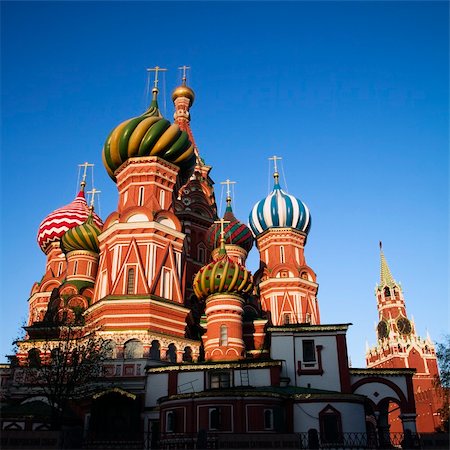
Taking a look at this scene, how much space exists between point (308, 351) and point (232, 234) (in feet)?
50.5

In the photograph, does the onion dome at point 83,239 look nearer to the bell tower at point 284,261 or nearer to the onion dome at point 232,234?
the onion dome at point 232,234

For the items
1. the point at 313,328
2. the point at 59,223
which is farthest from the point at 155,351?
the point at 59,223

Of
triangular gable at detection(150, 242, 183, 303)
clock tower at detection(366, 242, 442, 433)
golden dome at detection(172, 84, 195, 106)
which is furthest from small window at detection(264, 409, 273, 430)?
clock tower at detection(366, 242, 442, 433)

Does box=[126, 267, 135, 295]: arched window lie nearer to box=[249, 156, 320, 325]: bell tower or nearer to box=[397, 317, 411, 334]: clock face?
box=[249, 156, 320, 325]: bell tower

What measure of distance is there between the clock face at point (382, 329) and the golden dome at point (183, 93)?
47.0 m

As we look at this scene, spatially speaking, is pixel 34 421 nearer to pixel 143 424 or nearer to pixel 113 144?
pixel 143 424

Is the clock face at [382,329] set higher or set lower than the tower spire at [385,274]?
lower

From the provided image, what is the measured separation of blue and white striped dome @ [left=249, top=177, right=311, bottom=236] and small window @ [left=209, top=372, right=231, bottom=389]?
59.6 feet

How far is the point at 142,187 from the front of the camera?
→ 2972 centimetres

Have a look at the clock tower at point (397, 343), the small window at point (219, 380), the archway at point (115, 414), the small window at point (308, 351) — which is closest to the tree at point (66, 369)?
the archway at point (115, 414)

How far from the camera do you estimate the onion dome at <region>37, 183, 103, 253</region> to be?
134 ft

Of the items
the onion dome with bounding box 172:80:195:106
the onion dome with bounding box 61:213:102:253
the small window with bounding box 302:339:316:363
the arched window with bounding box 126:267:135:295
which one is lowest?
the small window with bounding box 302:339:316:363

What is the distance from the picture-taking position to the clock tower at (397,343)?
6519cm

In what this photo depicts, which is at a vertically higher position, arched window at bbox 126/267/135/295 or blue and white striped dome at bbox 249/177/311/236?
blue and white striped dome at bbox 249/177/311/236
